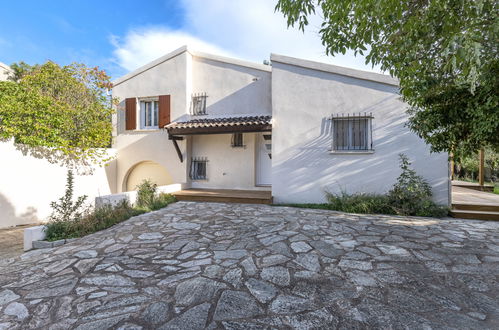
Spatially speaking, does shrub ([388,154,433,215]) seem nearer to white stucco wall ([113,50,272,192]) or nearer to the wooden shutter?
white stucco wall ([113,50,272,192])

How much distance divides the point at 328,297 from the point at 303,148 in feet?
18.5

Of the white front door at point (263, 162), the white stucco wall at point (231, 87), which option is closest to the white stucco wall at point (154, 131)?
the white stucco wall at point (231, 87)

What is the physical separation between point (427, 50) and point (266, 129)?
4.80m

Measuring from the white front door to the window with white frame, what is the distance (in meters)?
4.79

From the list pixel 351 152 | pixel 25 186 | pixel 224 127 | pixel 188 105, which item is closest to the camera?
pixel 25 186

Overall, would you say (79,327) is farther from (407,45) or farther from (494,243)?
(494,243)

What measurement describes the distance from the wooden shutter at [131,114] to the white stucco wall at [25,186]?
123 inches

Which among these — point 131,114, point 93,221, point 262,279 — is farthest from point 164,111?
point 262,279

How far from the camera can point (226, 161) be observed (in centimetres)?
966

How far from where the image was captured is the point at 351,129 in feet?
24.6

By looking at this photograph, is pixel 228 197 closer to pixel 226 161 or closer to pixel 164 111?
pixel 226 161

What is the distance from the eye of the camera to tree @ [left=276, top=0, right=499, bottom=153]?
2854 mm

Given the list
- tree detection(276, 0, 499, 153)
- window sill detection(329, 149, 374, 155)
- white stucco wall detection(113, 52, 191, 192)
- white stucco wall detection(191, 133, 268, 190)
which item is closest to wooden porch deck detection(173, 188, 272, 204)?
white stucco wall detection(191, 133, 268, 190)

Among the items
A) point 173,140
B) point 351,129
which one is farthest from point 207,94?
point 351,129
